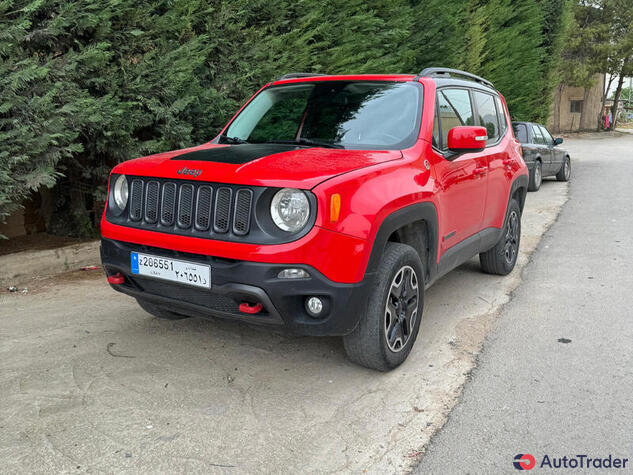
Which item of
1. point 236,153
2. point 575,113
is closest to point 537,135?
point 236,153

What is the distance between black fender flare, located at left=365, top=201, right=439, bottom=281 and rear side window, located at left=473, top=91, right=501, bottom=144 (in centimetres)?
166

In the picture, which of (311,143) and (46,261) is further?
(46,261)

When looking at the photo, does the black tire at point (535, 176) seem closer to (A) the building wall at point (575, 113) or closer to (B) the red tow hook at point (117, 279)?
(B) the red tow hook at point (117, 279)

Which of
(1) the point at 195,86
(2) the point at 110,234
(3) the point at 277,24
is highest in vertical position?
(3) the point at 277,24

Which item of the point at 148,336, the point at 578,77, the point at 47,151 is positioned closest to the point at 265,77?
the point at 47,151

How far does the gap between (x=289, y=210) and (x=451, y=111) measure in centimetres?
206

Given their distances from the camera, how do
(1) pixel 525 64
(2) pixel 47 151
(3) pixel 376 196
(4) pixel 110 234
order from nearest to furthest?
(3) pixel 376 196, (4) pixel 110 234, (2) pixel 47 151, (1) pixel 525 64

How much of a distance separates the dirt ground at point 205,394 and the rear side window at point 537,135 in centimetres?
919

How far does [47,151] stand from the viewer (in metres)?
5.29

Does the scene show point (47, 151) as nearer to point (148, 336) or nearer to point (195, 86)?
point (195, 86)

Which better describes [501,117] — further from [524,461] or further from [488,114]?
[524,461]

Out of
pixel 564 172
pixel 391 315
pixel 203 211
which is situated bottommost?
pixel 564 172

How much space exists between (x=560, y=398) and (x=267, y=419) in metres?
1.68

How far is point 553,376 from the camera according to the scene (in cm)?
363
